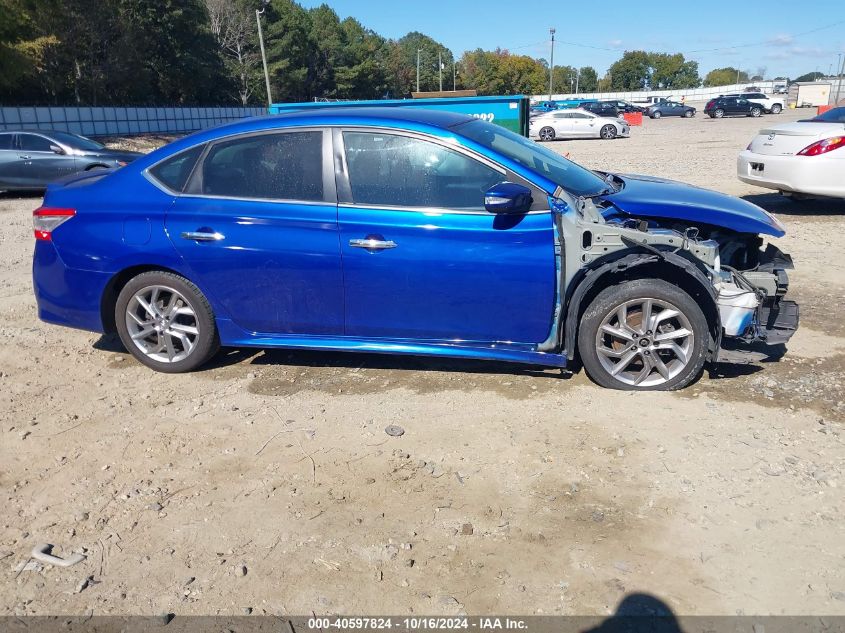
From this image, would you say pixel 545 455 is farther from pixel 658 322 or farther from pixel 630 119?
pixel 630 119

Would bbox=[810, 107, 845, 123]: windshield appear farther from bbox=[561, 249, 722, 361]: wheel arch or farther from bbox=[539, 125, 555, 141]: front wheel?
bbox=[539, 125, 555, 141]: front wheel

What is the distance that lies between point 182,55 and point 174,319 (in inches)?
2109

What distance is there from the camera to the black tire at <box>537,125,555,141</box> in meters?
30.8

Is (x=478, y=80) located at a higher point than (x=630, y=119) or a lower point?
higher

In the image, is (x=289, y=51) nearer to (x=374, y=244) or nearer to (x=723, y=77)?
(x=374, y=244)

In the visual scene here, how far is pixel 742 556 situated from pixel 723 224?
228 centimetres

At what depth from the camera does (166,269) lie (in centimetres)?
450

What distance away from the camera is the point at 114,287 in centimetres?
465

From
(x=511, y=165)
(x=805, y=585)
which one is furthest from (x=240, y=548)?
(x=511, y=165)

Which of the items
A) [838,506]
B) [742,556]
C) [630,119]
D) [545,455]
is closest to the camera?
[742,556]

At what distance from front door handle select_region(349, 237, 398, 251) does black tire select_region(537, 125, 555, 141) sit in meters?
28.6

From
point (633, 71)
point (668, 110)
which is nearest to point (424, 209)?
point (668, 110)

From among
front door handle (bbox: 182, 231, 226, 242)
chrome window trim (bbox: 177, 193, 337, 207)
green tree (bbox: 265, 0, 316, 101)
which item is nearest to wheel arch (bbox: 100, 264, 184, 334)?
front door handle (bbox: 182, 231, 226, 242)

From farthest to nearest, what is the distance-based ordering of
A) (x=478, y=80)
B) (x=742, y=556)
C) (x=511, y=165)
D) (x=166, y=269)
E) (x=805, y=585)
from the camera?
1. (x=478, y=80)
2. (x=166, y=269)
3. (x=511, y=165)
4. (x=742, y=556)
5. (x=805, y=585)
